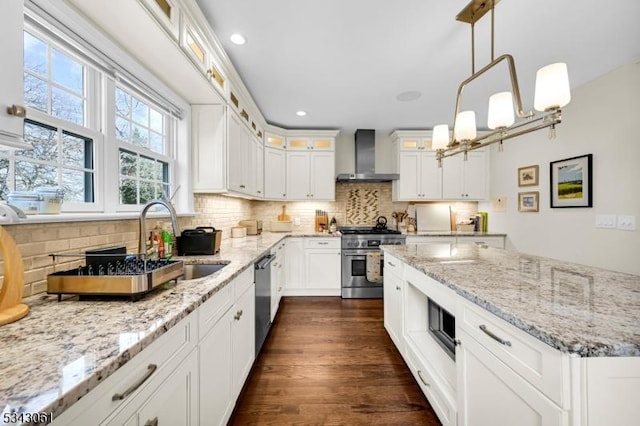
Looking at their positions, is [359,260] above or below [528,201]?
below

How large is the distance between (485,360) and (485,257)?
3.29 feet

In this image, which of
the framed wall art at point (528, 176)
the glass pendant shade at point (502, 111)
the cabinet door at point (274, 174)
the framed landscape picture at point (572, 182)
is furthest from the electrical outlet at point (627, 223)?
the cabinet door at point (274, 174)

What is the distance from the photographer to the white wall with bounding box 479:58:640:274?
2.31 m

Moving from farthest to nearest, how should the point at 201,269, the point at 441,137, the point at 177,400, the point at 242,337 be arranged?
the point at 441,137 < the point at 201,269 < the point at 242,337 < the point at 177,400

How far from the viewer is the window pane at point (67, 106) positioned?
128cm

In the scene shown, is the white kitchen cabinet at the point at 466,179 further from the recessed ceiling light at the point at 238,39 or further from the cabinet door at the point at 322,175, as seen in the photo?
the recessed ceiling light at the point at 238,39

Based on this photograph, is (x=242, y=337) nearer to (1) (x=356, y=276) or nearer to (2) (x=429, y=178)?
(1) (x=356, y=276)

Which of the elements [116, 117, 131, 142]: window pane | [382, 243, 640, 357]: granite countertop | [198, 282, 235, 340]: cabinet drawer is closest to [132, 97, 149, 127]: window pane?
[116, 117, 131, 142]: window pane

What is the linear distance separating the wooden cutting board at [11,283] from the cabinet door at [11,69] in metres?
0.32

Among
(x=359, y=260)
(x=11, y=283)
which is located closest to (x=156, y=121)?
(x=11, y=283)

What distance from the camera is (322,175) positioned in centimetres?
415

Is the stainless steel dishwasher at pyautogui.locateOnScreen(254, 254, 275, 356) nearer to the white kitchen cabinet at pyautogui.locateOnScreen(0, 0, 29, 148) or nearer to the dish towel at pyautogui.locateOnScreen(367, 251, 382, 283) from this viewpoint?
the white kitchen cabinet at pyautogui.locateOnScreen(0, 0, 29, 148)

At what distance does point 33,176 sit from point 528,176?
4707mm

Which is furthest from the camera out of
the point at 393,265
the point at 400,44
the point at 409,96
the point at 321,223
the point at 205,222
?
the point at 321,223
